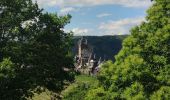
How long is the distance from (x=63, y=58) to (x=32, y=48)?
3.52 meters

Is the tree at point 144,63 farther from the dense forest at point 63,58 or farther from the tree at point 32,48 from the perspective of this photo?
the tree at point 32,48

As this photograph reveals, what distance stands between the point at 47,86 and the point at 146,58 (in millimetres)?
11885

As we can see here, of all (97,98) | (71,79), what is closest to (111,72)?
(97,98)

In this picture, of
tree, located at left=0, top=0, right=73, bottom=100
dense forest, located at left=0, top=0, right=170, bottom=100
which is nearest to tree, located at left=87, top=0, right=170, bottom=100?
dense forest, located at left=0, top=0, right=170, bottom=100

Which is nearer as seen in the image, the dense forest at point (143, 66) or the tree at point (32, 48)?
the dense forest at point (143, 66)

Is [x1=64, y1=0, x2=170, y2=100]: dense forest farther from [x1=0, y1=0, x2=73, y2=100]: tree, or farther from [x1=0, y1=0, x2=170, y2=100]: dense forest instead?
[x1=0, y1=0, x2=73, y2=100]: tree

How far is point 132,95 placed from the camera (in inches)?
1688

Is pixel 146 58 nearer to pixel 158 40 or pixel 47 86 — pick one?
pixel 158 40

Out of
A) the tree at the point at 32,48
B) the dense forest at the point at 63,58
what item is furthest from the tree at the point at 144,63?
the tree at the point at 32,48

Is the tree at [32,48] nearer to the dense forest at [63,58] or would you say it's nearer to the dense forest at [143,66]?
the dense forest at [63,58]

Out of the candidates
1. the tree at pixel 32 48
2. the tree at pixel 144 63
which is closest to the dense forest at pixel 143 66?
the tree at pixel 144 63

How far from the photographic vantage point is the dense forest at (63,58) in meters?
43.7

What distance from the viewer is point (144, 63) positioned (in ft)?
143

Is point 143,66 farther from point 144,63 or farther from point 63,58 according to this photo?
point 63,58
